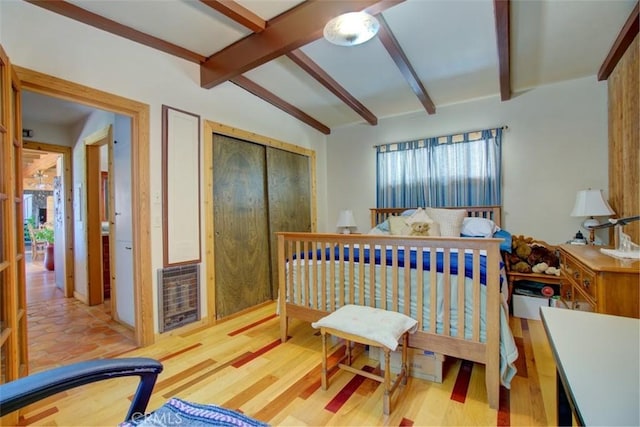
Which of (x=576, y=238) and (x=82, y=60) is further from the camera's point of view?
(x=576, y=238)

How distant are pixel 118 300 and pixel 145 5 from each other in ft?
9.08

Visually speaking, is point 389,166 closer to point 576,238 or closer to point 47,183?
point 576,238

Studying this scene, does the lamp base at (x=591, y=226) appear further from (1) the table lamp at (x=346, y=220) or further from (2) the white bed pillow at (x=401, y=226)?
(1) the table lamp at (x=346, y=220)

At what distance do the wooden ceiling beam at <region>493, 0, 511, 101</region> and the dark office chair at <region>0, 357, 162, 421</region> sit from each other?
275 centimetres

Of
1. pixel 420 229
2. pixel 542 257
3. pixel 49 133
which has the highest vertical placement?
pixel 49 133

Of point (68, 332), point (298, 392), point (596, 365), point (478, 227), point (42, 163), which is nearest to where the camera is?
point (596, 365)

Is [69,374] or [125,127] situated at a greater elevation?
[125,127]

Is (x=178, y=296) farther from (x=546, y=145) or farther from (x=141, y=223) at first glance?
(x=546, y=145)

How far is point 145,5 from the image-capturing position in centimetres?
209

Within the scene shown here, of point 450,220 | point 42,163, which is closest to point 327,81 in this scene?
point 450,220

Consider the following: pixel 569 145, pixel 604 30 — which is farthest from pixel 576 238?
pixel 604 30

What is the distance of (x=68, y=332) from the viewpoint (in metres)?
2.79

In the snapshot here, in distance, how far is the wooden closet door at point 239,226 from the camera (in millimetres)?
3131

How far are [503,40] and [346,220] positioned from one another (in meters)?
2.73
